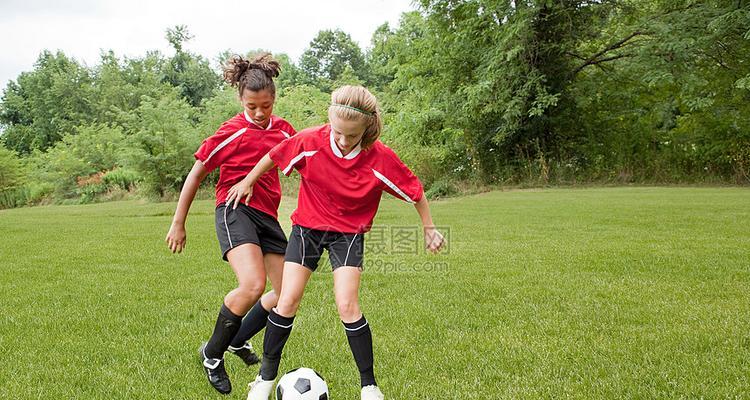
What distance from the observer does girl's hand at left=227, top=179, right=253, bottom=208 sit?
3.16 m

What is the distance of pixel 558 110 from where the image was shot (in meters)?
20.9

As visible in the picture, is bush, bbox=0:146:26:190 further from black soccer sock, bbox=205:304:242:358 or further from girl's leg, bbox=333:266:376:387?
girl's leg, bbox=333:266:376:387

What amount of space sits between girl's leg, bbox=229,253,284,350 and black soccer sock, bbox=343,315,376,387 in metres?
0.75

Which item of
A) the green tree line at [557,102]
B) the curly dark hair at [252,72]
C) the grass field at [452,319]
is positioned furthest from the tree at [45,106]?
the curly dark hair at [252,72]

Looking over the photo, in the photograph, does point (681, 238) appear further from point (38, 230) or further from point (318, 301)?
point (38, 230)

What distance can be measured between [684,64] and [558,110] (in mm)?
4636

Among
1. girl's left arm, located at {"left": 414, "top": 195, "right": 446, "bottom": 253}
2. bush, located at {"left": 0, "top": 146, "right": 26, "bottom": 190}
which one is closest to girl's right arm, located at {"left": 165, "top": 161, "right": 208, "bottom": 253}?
girl's left arm, located at {"left": 414, "top": 195, "right": 446, "bottom": 253}

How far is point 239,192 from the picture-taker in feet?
10.4

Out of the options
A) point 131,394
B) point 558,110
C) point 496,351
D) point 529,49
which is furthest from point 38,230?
point 558,110

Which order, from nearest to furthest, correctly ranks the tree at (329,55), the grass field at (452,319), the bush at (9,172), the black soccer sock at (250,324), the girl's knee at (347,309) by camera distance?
1. the girl's knee at (347,309)
2. the grass field at (452,319)
3. the black soccer sock at (250,324)
4. the bush at (9,172)
5. the tree at (329,55)

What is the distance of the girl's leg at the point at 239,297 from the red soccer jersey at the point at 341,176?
16.0 inches

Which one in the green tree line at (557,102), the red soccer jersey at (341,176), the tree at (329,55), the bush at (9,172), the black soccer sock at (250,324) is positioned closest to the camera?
the red soccer jersey at (341,176)

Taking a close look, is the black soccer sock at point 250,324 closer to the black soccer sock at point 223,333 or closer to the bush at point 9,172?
the black soccer sock at point 223,333

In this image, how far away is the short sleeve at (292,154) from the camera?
3021 mm
